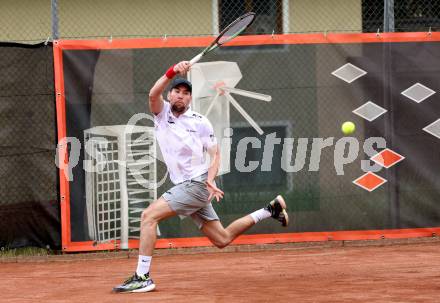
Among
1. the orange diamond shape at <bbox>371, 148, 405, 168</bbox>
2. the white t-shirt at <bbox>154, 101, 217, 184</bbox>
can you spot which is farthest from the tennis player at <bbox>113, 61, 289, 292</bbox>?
the orange diamond shape at <bbox>371, 148, 405, 168</bbox>

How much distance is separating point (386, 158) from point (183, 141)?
329 centimetres

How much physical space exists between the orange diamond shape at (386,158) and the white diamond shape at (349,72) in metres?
0.85

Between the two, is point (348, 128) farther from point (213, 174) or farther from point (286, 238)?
point (213, 174)

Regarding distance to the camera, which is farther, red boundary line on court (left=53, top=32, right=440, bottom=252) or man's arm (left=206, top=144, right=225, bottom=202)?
red boundary line on court (left=53, top=32, right=440, bottom=252)

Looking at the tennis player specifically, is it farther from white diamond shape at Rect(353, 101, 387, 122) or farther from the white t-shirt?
white diamond shape at Rect(353, 101, 387, 122)

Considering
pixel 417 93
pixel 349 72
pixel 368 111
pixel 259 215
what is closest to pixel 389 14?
pixel 349 72

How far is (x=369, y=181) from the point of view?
9.84 meters

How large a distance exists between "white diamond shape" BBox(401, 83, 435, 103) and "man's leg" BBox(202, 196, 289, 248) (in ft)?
8.85

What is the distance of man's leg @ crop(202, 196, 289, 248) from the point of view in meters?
7.65

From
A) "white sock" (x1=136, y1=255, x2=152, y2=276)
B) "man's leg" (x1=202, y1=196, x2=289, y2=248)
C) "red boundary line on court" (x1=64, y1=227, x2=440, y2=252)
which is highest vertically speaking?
"man's leg" (x1=202, y1=196, x2=289, y2=248)

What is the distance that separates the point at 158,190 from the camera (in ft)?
31.7

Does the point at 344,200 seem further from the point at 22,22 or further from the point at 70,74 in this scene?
the point at 22,22

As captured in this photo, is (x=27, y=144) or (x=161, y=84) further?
(x=27, y=144)

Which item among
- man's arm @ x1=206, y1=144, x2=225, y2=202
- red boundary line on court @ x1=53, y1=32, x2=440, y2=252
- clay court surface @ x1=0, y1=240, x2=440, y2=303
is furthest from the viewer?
red boundary line on court @ x1=53, y1=32, x2=440, y2=252
